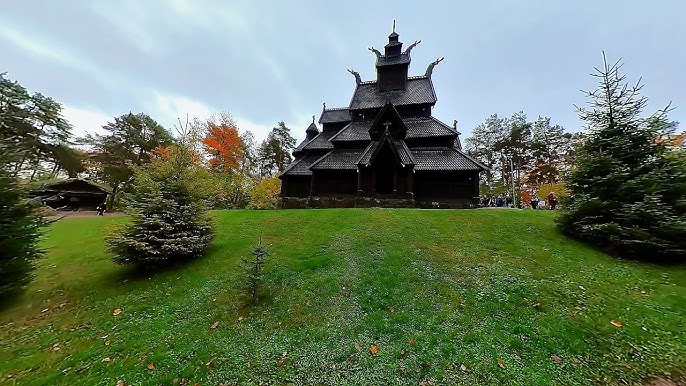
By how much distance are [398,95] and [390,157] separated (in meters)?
7.26

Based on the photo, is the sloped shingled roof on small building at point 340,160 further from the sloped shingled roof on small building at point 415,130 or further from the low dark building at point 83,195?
the low dark building at point 83,195

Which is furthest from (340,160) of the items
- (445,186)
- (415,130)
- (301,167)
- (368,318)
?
(368,318)

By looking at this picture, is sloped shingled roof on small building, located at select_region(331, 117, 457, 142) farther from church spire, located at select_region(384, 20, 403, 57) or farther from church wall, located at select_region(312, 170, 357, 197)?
church spire, located at select_region(384, 20, 403, 57)

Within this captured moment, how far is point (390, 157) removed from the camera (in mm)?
18078

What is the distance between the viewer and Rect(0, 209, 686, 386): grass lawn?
4609mm

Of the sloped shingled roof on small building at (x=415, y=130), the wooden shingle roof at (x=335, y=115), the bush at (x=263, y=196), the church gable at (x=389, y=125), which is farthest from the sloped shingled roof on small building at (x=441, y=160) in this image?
the bush at (x=263, y=196)

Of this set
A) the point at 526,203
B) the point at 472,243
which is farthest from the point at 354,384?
the point at 526,203

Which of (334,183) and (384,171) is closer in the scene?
(384,171)

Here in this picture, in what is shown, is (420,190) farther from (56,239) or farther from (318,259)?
(56,239)

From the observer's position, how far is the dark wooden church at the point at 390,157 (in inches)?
682

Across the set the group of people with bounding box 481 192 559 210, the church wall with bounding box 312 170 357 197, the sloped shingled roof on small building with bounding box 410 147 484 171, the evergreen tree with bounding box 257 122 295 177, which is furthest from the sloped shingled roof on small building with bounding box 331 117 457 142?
the evergreen tree with bounding box 257 122 295 177

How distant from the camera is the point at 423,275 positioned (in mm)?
7531

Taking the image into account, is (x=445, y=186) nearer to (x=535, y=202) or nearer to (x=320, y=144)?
(x=535, y=202)

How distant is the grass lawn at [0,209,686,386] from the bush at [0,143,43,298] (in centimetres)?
92
